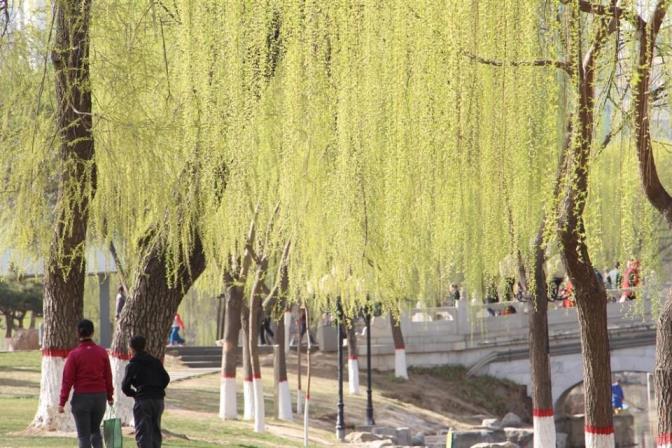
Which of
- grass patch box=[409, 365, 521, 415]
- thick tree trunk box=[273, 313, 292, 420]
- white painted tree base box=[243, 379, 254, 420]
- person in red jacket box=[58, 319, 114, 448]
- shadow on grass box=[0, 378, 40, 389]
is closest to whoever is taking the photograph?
person in red jacket box=[58, 319, 114, 448]

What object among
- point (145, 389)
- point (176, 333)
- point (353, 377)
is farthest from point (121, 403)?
point (176, 333)

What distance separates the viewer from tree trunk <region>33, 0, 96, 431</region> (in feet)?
54.6

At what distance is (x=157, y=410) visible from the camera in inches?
554

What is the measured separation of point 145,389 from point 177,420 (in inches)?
529

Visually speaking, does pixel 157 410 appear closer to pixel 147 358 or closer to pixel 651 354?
pixel 147 358

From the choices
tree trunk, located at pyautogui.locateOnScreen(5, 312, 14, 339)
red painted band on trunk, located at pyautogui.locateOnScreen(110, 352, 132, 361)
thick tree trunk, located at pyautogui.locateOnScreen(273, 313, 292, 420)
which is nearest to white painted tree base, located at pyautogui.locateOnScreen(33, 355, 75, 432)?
red painted band on trunk, located at pyautogui.locateOnScreen(110, 352, 132, 361)

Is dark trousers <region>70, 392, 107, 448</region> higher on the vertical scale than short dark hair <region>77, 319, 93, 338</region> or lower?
lower

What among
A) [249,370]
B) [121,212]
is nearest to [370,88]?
[121,212]

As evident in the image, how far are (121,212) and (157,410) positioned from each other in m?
4.17

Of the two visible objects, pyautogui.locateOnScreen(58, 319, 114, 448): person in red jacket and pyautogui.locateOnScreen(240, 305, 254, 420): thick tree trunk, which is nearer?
pyautogui.locateOnScreen(58, 319, 114, 448): person in red jacket

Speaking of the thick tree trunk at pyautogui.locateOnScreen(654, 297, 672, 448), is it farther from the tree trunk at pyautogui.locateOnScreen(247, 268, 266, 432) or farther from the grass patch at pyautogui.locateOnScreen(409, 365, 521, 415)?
the grass patch at pyautogui.locateOnScreen(409, 365, 521, 415)

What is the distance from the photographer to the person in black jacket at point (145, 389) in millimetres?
13812

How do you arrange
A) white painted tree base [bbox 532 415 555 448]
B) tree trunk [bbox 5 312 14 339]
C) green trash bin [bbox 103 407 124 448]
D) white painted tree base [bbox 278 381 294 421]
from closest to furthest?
green trash bin [bbox 103 407 124 448] → white painted tree base [bbox 532 415 555 448] → white painted tree base [bbox 278 381 294 421] → tree trunk [bbox 5 312 14 339]

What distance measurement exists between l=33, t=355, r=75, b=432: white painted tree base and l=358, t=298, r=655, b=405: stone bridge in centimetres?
2504
